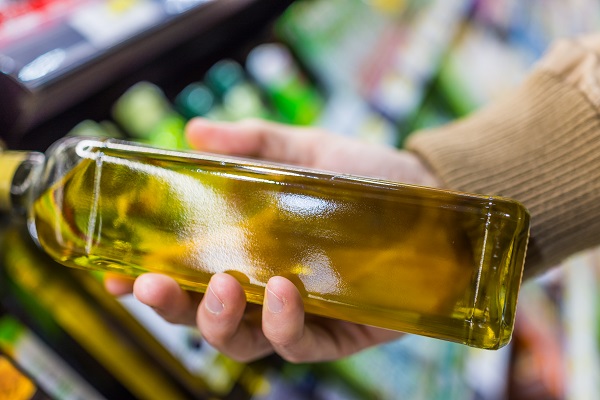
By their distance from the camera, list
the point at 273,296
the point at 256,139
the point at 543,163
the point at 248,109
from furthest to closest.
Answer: the point at 248,109, the point at 256,139, the point at 543,163, the point at 273,296

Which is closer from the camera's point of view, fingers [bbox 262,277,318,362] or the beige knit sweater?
fingers [bbox 262,277,318,362]

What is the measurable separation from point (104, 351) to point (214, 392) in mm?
222

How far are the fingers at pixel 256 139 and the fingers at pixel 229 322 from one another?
293 millimetres

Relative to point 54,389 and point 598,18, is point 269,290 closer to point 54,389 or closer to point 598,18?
point 54,389

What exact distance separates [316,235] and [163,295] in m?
0.20

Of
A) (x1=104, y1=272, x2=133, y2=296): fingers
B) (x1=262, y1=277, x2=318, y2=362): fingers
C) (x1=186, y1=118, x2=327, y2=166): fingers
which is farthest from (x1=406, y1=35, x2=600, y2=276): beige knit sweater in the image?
(x1=104, y1=272, x2=133, y2=296): fingers

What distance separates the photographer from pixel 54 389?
0.80 m

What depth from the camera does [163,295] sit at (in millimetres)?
641

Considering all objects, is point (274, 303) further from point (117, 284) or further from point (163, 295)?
point (117, 284)

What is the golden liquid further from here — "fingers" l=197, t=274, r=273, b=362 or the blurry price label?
the blurry price label

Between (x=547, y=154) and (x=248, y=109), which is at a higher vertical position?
(x=547, y=154)

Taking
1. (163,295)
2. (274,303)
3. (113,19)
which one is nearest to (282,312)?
(274,303)

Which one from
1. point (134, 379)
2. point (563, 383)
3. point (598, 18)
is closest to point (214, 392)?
point (134, 379)

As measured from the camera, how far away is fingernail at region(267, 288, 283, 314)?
0.57m
